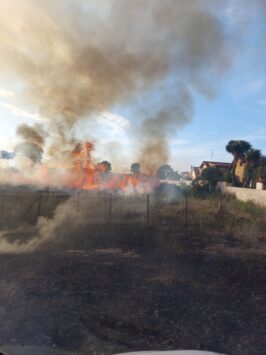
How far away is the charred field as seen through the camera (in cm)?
456

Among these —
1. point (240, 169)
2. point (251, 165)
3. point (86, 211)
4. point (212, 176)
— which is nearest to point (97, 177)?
point (86, 211)

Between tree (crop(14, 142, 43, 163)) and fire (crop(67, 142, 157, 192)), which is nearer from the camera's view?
fire (crop(67, 142, 157, 192))

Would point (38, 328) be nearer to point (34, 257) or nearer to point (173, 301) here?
point (173, 301)

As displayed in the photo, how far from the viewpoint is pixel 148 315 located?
5.23 meters

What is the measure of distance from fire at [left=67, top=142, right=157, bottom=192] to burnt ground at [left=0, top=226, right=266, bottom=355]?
16.3 meters

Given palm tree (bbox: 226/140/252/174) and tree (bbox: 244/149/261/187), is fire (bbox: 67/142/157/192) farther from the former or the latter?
palm tree (bbox: 226/140/252/174)

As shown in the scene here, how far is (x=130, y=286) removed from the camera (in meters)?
6.49

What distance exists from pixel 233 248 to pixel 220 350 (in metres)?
6.47

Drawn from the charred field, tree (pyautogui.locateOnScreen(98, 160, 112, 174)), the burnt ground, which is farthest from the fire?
the burnt ground

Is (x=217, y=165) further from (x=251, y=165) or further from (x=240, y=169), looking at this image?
(x=251, y=165)

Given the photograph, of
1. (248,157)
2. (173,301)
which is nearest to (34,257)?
(173,301)

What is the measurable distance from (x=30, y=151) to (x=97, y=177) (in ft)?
22.8

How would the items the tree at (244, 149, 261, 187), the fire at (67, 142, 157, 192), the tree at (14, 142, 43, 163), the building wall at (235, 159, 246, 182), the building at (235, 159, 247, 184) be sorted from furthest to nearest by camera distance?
the building wall at (235, 159, 246, 182)
the building at (235, 159, 247, 184)
the tree at (244, 149, 261, 187)
the tree at (14, 142, 43, 163)
the fire at (67, 142, 157, 192)

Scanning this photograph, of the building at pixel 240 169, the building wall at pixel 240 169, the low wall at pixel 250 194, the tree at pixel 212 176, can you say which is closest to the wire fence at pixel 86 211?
the low wall at pixel 250 194
